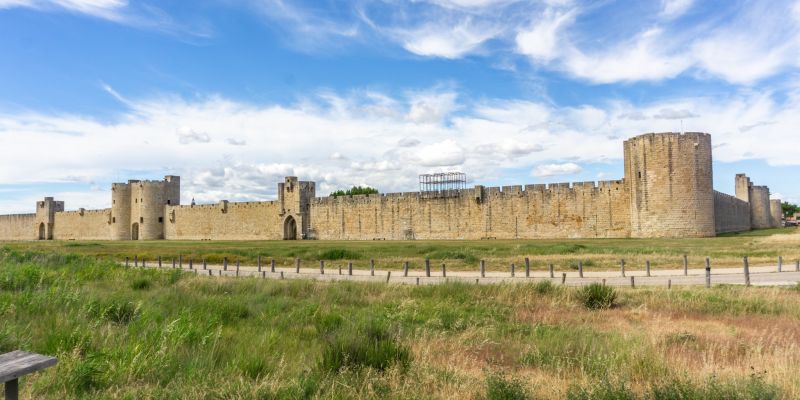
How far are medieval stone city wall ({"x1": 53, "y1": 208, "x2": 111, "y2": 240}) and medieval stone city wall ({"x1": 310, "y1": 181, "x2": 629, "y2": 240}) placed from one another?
102 ft

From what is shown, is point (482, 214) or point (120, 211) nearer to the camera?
point (482, 214)

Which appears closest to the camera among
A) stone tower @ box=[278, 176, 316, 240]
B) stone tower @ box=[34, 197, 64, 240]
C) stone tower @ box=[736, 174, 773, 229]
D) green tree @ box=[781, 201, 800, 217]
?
stone tower @ box=[278, 176, 316, 240]

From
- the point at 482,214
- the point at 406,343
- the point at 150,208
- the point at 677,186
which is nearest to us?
the point at 406,343

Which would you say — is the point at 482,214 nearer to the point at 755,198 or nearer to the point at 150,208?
the point at 755,198

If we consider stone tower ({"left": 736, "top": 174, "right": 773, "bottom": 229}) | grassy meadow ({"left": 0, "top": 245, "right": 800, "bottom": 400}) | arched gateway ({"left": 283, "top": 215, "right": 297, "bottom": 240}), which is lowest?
grassy meadow ({"left": 0, "top": 245, "right": 800, "bottom": 400})

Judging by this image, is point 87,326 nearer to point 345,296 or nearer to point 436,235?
point 345,296

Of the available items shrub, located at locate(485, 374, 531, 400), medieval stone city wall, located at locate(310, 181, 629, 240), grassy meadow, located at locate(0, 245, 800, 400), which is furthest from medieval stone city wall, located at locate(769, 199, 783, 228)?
shrub, located at locate(485, 374, 531, 400)

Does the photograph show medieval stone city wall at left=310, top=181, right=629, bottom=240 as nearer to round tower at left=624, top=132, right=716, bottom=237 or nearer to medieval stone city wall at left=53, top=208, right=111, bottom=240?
round tower at left=624, top=132, right=716, bottom=237

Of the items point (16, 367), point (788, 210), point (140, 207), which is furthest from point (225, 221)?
point (788, 210)

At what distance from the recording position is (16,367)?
10.1 feet

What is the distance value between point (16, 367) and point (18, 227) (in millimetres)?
92368

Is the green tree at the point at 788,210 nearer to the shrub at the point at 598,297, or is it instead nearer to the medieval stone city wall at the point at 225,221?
the medieval stone city wall at the point at 225,221

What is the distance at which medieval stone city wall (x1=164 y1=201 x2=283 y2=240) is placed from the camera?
55719mm

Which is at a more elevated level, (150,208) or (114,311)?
(150,208)
